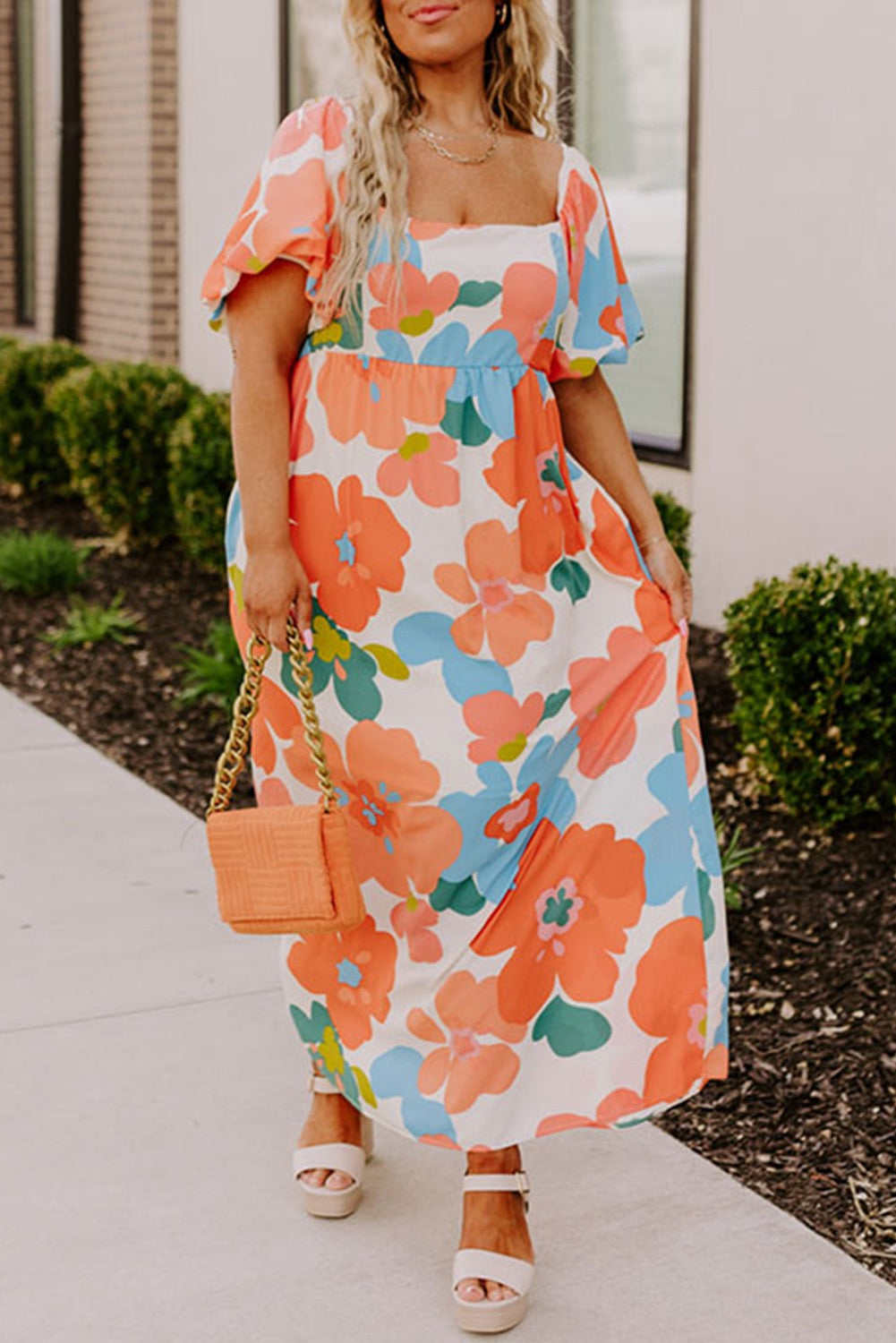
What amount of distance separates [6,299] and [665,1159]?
12703 mm

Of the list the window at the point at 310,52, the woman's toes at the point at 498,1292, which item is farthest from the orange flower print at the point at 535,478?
the window at the point at 310,52

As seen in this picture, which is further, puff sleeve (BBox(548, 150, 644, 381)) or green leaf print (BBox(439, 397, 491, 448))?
puff sleeve (BBox(548, 150, 644, 381))

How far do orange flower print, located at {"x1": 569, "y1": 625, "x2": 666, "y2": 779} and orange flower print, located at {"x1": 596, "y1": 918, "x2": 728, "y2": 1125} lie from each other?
27 centimetres

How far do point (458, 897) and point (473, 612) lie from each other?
42 cm

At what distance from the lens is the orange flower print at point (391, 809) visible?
3.00 metres

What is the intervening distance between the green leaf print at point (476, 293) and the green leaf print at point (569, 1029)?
1028mm

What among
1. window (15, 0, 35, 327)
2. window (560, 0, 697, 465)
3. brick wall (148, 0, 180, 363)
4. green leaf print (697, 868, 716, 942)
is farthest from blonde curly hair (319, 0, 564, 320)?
window (15, 0, 35, 327)

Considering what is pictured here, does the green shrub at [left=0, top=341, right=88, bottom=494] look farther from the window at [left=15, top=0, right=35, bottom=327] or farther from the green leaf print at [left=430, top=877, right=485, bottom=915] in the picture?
the green leaf print at [left=430, top=877, right=485, bottom=915]

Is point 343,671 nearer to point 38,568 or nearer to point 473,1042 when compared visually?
point 473,1042

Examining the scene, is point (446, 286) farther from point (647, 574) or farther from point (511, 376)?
point (647, 574)

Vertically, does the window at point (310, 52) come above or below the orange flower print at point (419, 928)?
above

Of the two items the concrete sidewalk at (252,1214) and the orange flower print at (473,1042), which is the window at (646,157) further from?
the orange flower print at (473,1042)

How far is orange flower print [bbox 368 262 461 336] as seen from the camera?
2889 millimetres

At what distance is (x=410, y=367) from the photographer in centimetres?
294
